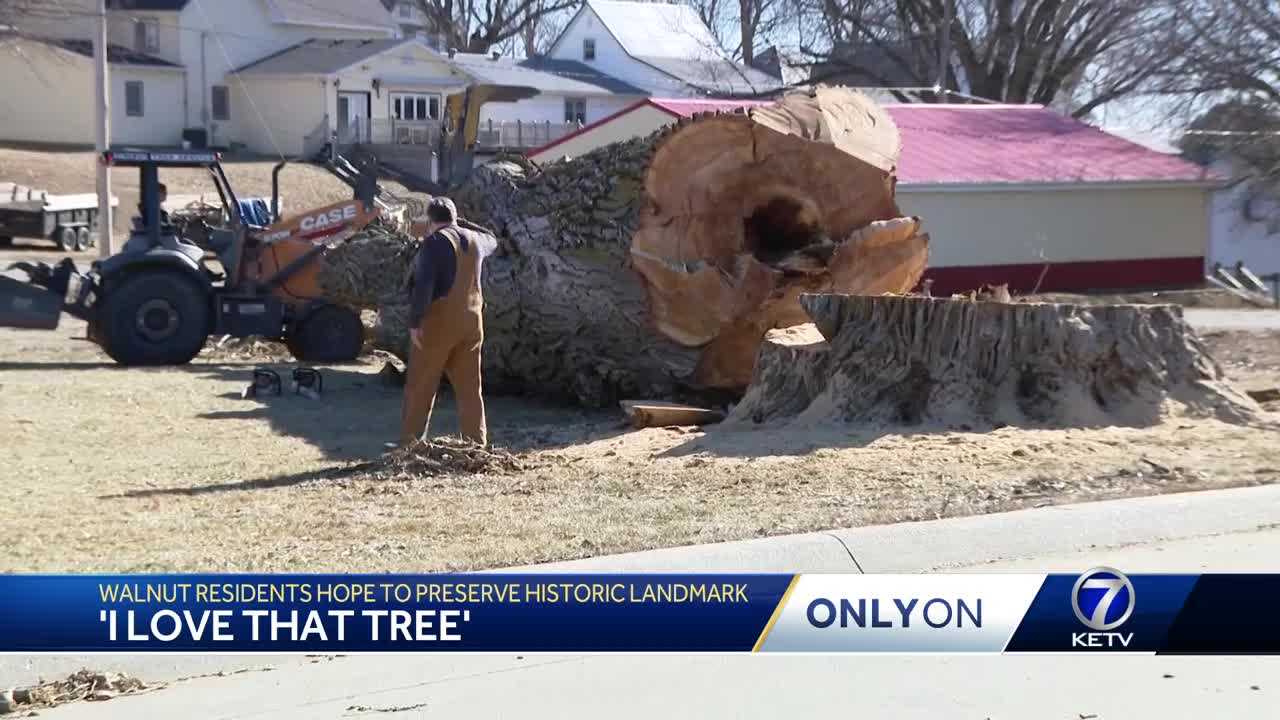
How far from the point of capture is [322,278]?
1712 cm

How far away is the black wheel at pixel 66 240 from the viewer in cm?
3447

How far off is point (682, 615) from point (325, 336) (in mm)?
12542

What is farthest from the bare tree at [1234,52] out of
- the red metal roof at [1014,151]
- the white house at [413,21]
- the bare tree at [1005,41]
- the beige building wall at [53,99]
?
the white house at [413,21]

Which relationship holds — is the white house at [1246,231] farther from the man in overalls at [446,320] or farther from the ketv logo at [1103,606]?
the ketv logo at [1103,606]

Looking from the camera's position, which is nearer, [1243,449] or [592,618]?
[592,618]

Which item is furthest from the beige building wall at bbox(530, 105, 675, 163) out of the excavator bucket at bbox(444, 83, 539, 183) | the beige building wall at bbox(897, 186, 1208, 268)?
the excavator bucket at bbox(444, 83, 539, 183)

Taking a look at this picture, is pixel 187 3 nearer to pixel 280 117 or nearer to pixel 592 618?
pixel 280 117

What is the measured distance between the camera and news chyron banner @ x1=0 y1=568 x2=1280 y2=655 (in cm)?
564

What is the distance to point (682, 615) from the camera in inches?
226

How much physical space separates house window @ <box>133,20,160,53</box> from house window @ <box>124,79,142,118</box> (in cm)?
226

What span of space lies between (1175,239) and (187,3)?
3600cm

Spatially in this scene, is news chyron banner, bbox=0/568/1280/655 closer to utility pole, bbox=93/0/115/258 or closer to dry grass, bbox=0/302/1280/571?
dry grass, bbox=0/302/1280/571

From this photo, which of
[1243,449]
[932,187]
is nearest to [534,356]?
[1243,449]

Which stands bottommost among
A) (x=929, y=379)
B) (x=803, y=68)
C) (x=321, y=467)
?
(x=321, y=467)
